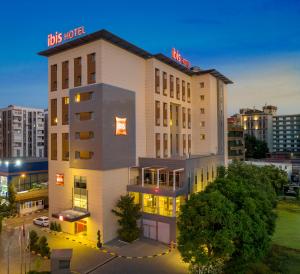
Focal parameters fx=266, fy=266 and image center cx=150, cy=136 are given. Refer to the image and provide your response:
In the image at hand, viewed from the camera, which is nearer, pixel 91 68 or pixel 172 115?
pixel 91 68

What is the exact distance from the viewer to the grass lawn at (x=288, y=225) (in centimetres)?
3578

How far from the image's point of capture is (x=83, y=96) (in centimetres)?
3631

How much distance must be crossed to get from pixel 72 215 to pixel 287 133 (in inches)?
6128

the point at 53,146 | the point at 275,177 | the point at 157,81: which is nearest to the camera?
the point at 53,146

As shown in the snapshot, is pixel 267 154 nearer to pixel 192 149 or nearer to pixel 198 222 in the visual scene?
pixel 192 149

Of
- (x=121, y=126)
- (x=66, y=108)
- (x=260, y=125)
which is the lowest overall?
(x=121, y=126)

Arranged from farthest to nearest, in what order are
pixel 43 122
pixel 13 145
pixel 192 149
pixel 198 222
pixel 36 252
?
pixel 43 122
pixel 13 145
pixel 192 149
pixel 36 252
pixel 198 222

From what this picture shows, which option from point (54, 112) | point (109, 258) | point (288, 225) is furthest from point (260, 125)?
point (109, 258)

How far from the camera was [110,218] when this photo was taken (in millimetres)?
35281

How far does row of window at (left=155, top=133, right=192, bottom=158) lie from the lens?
146 ft

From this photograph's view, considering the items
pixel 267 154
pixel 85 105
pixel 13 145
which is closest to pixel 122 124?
pixel 85 105

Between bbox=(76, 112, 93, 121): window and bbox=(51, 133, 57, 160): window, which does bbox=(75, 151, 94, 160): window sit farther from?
bbox=(51, 133, 57, 160): window

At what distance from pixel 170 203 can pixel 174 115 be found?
19.2 m

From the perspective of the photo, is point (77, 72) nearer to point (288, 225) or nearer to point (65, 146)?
point (65, 146)
